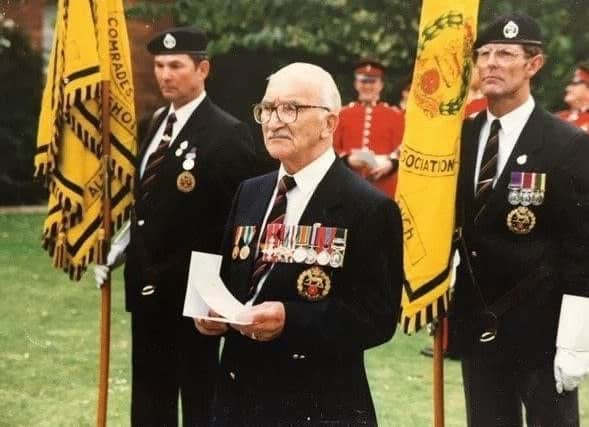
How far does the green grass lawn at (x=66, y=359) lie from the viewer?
4336 mm

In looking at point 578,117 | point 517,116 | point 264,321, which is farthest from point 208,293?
point 578,117

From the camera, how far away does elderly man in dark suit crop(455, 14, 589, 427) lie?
2.70 meters

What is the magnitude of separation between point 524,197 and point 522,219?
0.06 m

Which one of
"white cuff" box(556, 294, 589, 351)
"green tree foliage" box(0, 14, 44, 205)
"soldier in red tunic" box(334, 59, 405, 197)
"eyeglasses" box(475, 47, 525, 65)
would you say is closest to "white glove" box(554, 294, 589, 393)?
"white cuff" box(556, 294, 589, 351)

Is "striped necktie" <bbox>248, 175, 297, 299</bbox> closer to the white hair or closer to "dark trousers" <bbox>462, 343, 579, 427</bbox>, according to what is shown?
the white hair

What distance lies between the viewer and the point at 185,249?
345 centimetres

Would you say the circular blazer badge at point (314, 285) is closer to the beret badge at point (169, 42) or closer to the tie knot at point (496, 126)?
the tie knot at point (496, 126)

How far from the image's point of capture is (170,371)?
3.49 m

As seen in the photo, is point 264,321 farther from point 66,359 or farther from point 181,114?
point 66,359

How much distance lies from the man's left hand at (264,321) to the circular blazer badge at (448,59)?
1.08 metres

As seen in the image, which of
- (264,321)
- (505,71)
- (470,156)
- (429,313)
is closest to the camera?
(264,321)

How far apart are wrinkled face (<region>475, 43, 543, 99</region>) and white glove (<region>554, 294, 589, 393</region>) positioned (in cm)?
58

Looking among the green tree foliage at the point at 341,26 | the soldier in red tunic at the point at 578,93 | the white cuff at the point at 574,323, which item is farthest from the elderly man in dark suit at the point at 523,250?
the soldier in red tunic at the point at 578,93

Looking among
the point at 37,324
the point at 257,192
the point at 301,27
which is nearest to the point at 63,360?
the point at 37,324
